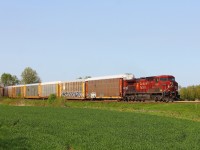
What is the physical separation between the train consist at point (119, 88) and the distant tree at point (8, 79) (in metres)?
108

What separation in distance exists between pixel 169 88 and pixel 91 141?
102 feet

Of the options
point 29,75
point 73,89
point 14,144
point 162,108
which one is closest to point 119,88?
point 73,89

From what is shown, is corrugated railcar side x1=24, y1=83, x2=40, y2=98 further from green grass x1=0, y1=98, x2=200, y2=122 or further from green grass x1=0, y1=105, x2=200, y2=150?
green grass x1=0, y1=105, x2=200, y2=150

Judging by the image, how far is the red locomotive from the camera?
156 feet

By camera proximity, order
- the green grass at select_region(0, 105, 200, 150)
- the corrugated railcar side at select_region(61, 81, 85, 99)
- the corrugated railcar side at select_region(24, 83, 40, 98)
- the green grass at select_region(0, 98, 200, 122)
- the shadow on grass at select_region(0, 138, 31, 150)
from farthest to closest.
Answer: the corrugated railcar side at select_region(24, 83, 40, 98) → the corrugated railcar side at select_region(61, 81, 85, 99) → the green grass at select_region(0, 98, 200, 122) → the green grass at select_region(0, 105, 200, 150) → the shadow on grass at select_region(0, 138, 31, 150)

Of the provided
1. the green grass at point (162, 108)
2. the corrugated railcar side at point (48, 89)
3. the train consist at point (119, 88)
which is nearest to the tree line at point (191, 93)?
the train consist at point (119, 88)

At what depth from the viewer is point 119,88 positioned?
182ft

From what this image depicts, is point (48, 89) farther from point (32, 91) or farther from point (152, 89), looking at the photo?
point (152, 89)

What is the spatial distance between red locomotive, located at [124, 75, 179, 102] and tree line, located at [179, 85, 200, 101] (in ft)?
50.9

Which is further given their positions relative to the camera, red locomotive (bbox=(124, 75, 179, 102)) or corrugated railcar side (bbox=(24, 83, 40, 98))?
corrugated railcar side (bbox=(24, 83, 40, 98))

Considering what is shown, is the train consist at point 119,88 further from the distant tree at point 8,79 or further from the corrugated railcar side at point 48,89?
the distant tree at point 8,79

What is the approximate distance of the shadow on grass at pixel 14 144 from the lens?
53.3 ft

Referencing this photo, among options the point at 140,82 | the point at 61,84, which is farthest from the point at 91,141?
the point at 61,84

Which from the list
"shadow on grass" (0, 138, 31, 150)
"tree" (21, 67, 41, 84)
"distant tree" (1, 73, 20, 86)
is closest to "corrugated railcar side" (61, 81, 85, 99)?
"shadow on grass" (0, 138, 31, 150)
